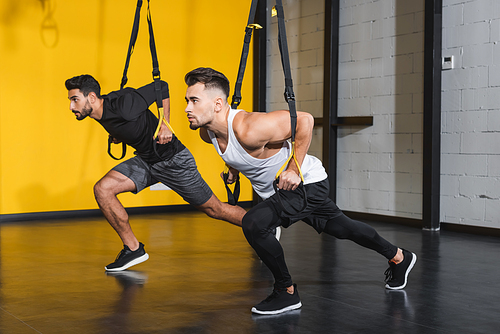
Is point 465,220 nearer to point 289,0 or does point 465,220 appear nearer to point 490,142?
point 490,142

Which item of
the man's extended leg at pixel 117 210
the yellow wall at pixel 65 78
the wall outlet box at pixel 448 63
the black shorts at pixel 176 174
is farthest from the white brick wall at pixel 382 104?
the man's extended leg at pixel 117 210

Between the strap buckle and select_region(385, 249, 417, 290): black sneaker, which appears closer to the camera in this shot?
the strap buckle

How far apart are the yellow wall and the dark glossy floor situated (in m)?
1.31

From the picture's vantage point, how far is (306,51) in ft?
23.1

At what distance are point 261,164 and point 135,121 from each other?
4.05 feet

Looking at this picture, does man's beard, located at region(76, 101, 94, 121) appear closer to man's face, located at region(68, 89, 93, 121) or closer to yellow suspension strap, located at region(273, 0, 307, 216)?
man's face, located at region(68, 89, 93, 121)

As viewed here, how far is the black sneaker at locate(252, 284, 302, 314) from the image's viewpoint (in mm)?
2619

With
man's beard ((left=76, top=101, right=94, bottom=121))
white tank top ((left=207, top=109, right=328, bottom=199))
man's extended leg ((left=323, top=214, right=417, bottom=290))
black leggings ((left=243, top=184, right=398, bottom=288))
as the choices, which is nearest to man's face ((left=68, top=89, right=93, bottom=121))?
man's beard ((left=76, top=101, right=94, bottom=121))

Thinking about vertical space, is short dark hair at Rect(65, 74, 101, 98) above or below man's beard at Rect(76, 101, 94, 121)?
above

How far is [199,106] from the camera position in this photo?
2582 millimetres

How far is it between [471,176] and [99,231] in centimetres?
358

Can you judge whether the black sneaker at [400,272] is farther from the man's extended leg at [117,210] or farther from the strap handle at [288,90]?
the man's extended leg at [117,210]

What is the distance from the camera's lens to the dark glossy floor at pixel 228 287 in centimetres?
249

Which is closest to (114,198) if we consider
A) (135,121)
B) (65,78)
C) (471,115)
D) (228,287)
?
(135,121)
